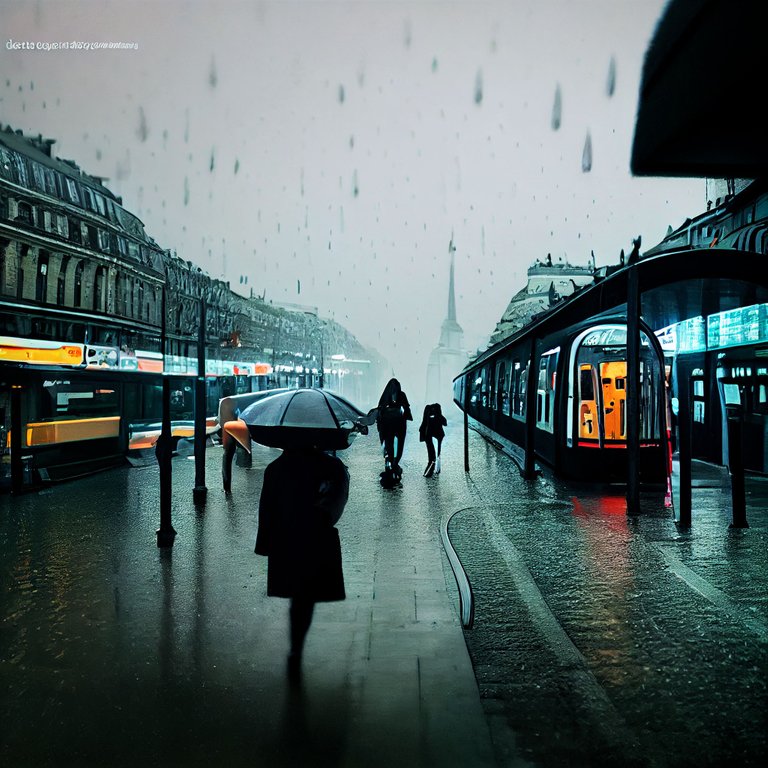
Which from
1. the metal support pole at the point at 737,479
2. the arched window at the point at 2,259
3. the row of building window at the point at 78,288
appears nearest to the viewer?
the metal support pole at the point at 737,479

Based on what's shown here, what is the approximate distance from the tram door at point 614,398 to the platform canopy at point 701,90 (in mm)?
8558

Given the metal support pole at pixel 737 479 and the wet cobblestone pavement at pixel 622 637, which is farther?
the metal support pole at pixel 737 479

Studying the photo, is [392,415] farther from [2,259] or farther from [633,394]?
[2,259]

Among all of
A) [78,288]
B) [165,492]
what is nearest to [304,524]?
[165,492]

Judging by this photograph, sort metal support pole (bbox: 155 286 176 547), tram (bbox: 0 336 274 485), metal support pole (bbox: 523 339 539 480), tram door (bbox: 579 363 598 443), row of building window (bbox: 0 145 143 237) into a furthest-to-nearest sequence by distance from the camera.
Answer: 1. row of building window (bbox: 0 145 143 237)
2. metal support pole (bbox: 523 339 539 480)
3. tram (bbox: 0 336 274 485)
4. tram door (bbox: 579 363 598 443)
5. metal support pole (bbox: 155 286 176 547)

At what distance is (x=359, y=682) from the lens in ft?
14.3

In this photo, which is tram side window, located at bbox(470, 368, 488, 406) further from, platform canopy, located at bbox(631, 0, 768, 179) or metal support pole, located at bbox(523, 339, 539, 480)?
platform canopy, located at bbox(631, 0, 768, 179)

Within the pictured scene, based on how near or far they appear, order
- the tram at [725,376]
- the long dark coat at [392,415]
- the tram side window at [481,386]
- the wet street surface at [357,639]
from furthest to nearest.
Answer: the tram side window at [481,386] → the tram at [725,376] → the long dark coat at [392,415] → the wet street surface at [357,639]

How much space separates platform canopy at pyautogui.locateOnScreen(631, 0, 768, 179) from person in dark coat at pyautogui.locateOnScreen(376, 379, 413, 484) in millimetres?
8528

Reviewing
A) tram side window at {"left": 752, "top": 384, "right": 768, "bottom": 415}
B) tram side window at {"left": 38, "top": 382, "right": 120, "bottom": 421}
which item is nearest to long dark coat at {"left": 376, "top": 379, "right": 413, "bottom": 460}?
tram side window at {"left": 38, "top": 382, "right": 120, "bottom": 421}

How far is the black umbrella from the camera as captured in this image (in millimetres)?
4723

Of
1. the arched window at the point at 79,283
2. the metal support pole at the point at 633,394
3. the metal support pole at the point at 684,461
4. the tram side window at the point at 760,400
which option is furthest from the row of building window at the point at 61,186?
the metal support pole at the point at 684,461

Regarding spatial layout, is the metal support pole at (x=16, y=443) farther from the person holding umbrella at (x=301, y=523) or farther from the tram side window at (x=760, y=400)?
the tram side window at (x=760, y=400)

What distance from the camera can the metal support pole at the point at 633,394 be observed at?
10000 mm
